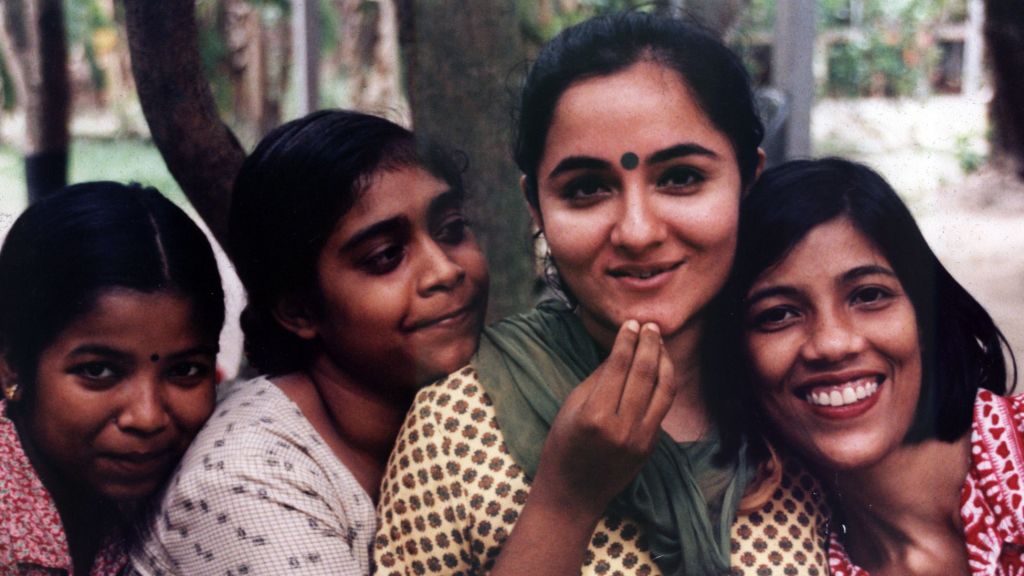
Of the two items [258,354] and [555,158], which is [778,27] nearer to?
[555,158]

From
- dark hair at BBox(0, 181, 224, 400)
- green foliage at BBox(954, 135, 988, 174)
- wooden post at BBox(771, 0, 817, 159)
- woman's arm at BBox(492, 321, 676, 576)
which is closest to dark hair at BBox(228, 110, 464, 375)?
dark hair at BBox(0, 181, 224, 400)

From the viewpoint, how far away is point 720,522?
1687 millimetres

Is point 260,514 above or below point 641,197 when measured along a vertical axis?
below

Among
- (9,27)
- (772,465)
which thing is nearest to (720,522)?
(772,465)

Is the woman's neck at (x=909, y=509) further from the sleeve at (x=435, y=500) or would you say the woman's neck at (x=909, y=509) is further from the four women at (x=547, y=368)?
the sleeve at (x=435, y=500)

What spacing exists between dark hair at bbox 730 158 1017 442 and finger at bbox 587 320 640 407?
0.26 metres

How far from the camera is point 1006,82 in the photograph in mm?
1794

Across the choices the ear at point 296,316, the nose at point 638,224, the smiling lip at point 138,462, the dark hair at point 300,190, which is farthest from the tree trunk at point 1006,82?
the smiling lip at point 138,462

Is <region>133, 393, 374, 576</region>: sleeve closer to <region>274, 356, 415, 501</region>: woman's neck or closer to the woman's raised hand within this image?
<region>274, 356, 415, 501</region>: woman's neck

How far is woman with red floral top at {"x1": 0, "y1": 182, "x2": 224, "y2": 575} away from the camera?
1768 millimetres

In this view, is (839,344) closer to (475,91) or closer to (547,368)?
(547,368)

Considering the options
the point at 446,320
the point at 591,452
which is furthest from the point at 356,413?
the point at 591,452

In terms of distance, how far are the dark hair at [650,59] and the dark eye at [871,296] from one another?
0.83 feet

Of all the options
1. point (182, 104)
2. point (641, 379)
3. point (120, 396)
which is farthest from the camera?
point (182, 104)
